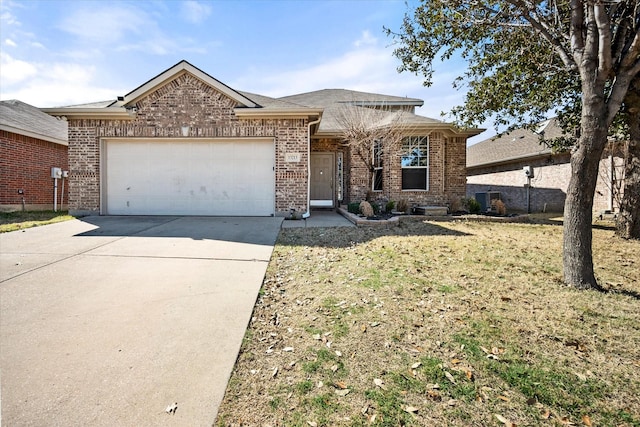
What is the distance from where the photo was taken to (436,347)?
2.57 meters

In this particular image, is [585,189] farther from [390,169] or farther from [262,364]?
[390,169]

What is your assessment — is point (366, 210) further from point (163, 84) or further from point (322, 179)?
point (163, 84)

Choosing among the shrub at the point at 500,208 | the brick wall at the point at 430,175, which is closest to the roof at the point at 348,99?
the brick wall at the point at 430,175

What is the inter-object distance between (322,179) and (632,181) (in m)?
9.05

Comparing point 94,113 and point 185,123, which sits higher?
point 94,113

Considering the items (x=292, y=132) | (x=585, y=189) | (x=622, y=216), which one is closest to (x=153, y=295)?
(x=585, y=189)

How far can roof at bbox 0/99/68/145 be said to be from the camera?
11.0m

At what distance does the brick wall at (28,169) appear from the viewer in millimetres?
10922

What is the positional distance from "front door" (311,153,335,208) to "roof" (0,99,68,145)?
1024 cm

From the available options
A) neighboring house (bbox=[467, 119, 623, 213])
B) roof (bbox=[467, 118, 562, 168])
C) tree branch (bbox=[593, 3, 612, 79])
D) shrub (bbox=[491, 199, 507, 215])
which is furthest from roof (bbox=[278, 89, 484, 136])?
tree branch (bbox=[593, 3, 612, 79])

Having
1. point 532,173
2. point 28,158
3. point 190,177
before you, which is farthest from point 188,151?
point 532,173

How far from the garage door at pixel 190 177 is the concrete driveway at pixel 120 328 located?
12.9 ft

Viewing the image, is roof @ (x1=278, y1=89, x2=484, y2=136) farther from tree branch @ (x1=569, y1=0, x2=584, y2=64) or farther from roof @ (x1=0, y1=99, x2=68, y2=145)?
roof @ (x1=0, y1=99, x2=68, y2=145)

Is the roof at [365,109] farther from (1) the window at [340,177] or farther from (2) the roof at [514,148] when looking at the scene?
(2) the roof at [514,148]
